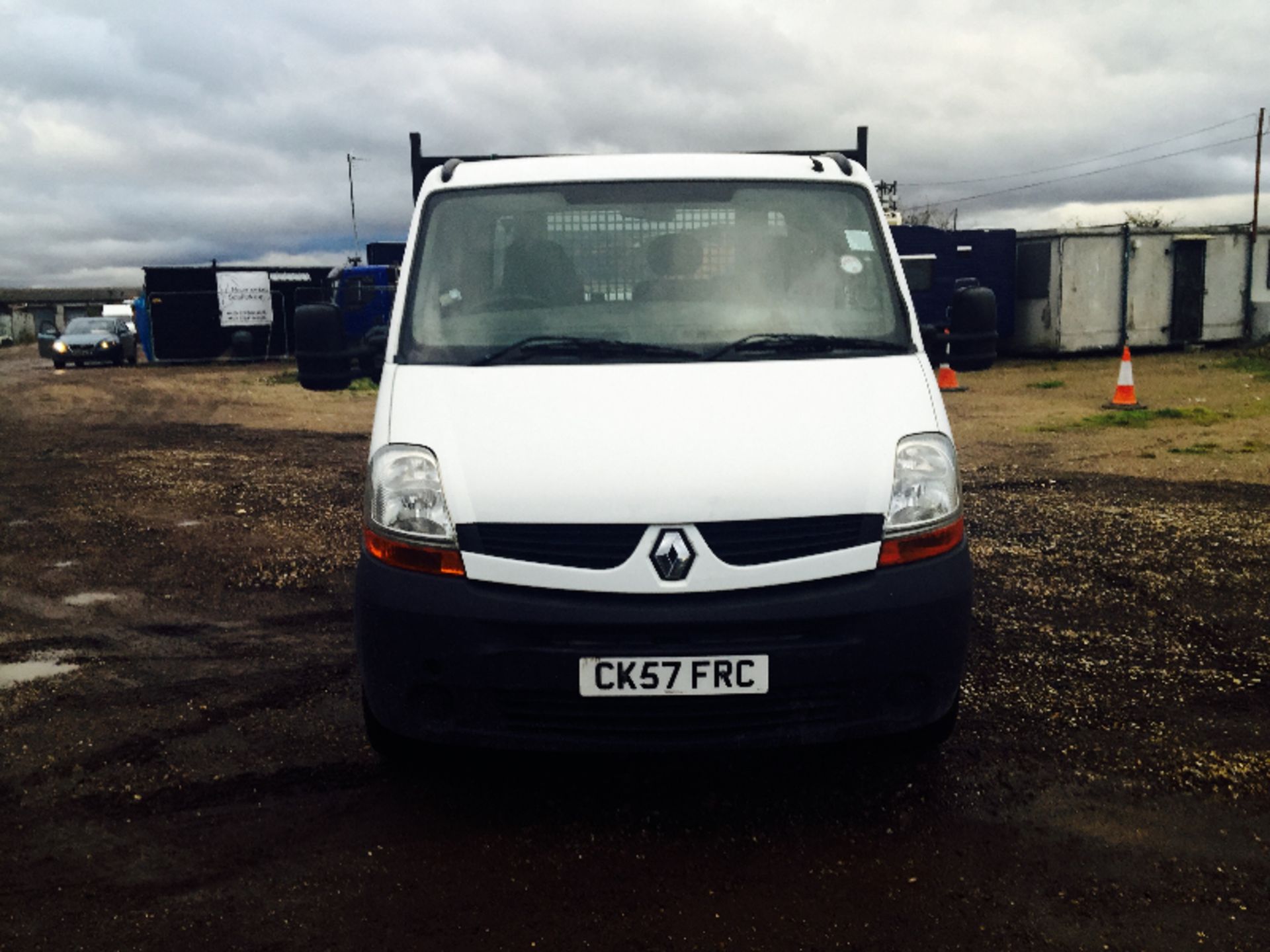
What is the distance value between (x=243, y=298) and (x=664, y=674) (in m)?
29.1

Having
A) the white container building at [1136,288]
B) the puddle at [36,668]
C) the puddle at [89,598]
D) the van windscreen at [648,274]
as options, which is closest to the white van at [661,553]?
the van windscreen at [648,274]

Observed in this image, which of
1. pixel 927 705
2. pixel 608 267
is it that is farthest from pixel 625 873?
pixel 608 267

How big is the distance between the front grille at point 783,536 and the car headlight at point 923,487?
0.28 ft

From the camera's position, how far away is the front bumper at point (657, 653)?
3086 mm

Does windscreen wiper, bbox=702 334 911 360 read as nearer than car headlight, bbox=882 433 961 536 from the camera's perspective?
No

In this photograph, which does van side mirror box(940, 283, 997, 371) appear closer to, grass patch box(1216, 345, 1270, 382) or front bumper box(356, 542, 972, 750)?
front bumper box(356, 542, 972, 750)

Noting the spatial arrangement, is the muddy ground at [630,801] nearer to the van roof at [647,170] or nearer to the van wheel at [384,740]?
the van wheel at [384,740]

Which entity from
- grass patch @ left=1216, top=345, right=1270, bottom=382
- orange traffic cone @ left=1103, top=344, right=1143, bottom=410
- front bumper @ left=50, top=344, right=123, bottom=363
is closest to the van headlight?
orange traffic cone @ left=1103, top=344, right=1143, bottom=410

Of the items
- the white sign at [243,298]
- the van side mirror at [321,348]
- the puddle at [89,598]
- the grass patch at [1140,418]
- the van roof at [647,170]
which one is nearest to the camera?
the van roof at [647,170]

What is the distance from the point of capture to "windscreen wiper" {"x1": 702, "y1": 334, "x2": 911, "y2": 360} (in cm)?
377

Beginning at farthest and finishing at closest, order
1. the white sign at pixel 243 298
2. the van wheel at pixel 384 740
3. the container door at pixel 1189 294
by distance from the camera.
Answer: the white sign at pixel 243 298
the container door at pixel 1189 294
the van wheel at pixel 384 740

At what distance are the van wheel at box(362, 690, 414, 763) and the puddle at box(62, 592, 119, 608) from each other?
322cm

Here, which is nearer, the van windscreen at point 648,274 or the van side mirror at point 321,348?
the van windscreen at point 648,274

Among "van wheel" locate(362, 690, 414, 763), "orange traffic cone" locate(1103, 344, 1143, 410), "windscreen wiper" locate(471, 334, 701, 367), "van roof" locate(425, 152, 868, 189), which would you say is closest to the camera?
"van wheel" locate(362, 690, 414, 763)
